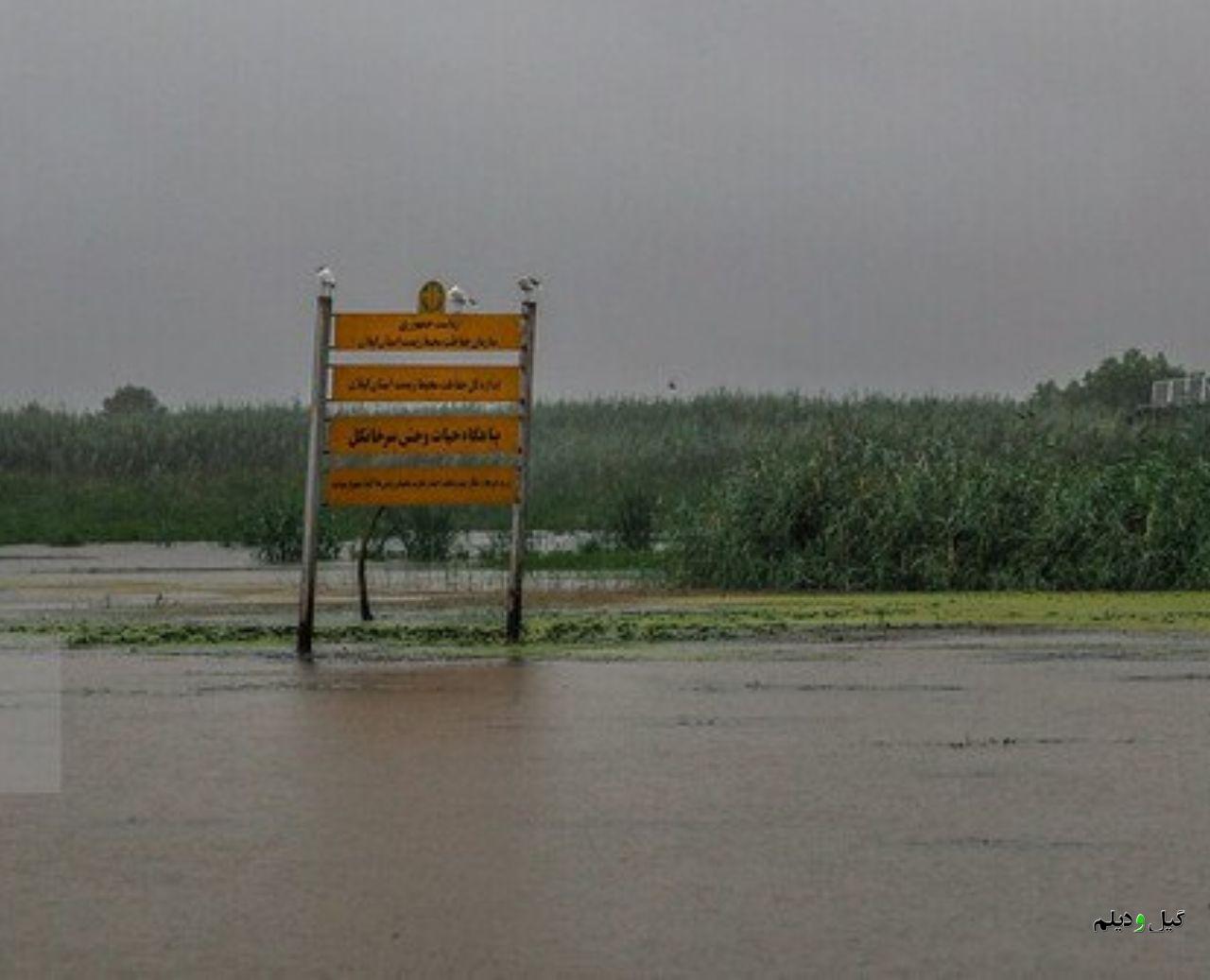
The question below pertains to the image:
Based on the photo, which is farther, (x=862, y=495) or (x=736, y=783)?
(x=862, y=495)

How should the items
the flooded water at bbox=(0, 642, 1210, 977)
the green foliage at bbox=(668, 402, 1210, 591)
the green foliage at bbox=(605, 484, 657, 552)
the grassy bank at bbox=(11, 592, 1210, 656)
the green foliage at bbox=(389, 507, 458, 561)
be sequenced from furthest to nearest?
the green foliage at bbox=(605, 484, 657, 552) → the green foliage at bbox=(389, 507, 458, 561) → the green foliage at bbox=(668, 402, 1210, 591) → the grassy bank at bbox=(11, 592, 1210, 656) → the flooded water at bbox=(0, 642, 1210, 977)

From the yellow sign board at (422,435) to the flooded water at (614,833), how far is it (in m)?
4.10

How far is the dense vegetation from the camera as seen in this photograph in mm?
28844

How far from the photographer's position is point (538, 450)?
205 ft

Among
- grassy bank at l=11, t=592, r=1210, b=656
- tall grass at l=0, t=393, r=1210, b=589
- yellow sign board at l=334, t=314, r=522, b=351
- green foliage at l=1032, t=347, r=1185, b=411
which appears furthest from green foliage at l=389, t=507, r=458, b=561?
green foliage at l=1032, t=347, r=1185, b=411

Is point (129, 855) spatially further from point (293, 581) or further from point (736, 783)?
point (293, 581)

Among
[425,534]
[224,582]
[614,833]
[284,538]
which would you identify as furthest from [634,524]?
[614,833]

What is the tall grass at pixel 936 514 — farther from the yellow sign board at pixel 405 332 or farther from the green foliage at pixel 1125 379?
the green foliage at pixel 1125 379

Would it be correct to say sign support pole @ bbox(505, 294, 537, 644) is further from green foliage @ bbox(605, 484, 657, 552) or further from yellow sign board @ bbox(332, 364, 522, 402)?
green foliage @ bbox(605, 484, 657, 552)

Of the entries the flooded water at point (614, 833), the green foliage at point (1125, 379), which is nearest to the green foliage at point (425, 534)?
the flooded water at point (614, 833)

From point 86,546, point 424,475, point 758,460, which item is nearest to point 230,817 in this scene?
point 424,475

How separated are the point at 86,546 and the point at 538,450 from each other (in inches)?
618

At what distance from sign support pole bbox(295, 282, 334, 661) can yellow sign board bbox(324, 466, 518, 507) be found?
30 centimetres

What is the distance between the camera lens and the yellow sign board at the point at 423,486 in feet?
63.5
